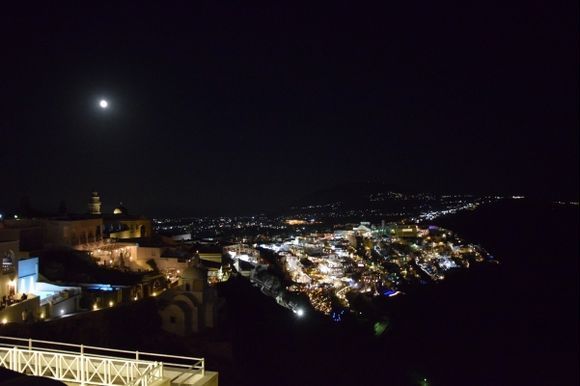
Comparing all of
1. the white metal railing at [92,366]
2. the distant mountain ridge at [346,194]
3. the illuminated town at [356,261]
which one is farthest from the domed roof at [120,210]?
the distant mountain ridge at [346,194]

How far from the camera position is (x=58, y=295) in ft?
55.2

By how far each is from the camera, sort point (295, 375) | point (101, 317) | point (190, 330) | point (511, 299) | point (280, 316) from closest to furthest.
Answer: point (101, 317) < point (190, 330) < point (295, 375) < point (280, 316) < point (511, 299)

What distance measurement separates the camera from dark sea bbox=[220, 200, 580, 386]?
2111 cm

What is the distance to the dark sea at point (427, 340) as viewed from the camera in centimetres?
2111

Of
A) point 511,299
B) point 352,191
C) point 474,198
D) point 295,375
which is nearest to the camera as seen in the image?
point 295,375

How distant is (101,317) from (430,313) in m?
24.1

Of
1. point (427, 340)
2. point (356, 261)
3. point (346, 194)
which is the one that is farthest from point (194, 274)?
point (346, 194)

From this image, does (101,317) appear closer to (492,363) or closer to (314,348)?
(314,348)

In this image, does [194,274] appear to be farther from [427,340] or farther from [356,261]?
[356,261]

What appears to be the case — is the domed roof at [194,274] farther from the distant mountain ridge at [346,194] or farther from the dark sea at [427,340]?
the distant mountain ridge at [346,194]

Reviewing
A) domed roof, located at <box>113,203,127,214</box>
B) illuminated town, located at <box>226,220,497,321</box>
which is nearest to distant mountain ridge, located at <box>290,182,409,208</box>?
illuminated town, located at <box>226,220,497,321</box>

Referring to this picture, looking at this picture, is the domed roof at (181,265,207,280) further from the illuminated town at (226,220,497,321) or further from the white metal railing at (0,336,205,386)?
the illuminated town at (226,220,497,321)

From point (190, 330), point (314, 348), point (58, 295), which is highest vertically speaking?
point (58, 295)

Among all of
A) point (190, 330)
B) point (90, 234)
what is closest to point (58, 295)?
point (190, 330)
